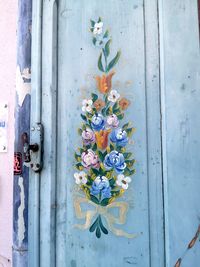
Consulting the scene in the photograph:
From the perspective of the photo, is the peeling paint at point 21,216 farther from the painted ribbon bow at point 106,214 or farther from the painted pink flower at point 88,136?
the painted pink flower at point 88,136

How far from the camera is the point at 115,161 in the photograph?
1394 mm

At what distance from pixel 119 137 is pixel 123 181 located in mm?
187

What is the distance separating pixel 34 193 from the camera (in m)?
1.52

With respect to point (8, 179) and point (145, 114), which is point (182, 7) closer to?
point (145, 114)

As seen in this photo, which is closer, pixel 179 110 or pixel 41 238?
pixel 179 110

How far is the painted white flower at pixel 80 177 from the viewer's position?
145 centimetres

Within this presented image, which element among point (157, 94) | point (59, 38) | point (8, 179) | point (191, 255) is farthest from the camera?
point (8, 179)

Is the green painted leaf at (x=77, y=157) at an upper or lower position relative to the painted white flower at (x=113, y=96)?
lower

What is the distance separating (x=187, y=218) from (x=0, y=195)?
3.52ft

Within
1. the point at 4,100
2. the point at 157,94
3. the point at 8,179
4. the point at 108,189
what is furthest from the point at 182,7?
the point at 8,179

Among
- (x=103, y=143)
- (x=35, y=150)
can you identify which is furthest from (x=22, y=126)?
(x=103, y=143)

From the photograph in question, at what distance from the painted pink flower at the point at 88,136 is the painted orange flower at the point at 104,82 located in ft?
0.60

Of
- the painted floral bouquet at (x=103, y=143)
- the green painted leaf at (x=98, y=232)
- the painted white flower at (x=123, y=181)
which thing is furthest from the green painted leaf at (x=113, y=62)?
the green painted leaf at (x=98, y=232)

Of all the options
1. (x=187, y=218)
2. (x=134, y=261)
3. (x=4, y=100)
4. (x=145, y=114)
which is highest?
(x=4, y=100)
